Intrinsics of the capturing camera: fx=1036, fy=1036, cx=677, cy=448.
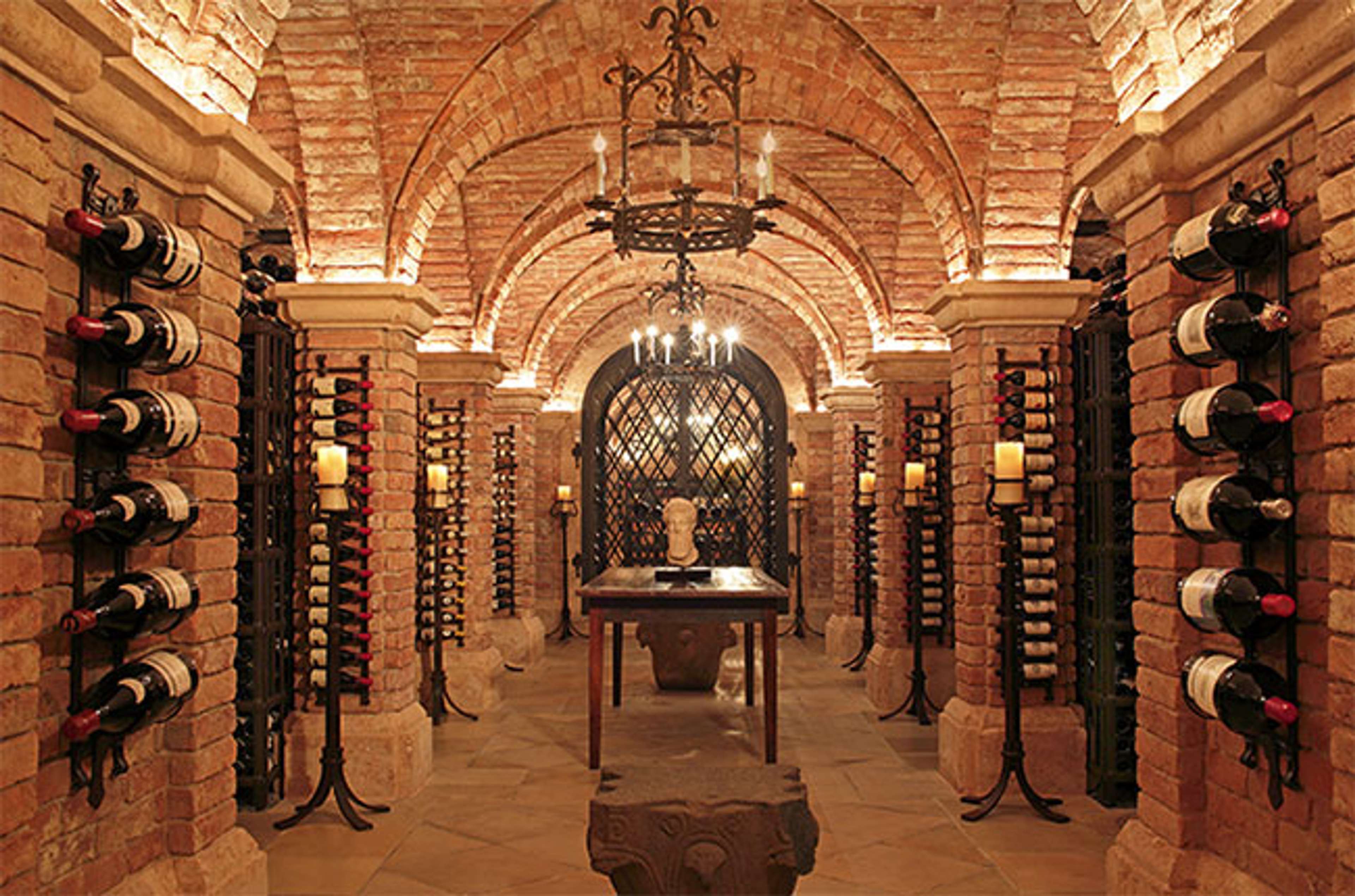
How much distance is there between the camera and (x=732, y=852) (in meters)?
2.73

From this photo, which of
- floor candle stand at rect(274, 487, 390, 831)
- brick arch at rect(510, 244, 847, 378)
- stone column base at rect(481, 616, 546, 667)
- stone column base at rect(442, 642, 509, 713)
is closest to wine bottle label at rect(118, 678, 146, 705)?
floor candle stand at rect(274, 487, 390, 831)

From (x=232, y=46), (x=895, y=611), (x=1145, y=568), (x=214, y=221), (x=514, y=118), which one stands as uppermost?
(x=514, y=118)

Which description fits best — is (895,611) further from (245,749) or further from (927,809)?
(245,749)

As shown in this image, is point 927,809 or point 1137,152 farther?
point 927,809

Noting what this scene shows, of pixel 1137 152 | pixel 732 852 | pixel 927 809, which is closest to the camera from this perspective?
pixel 732 852

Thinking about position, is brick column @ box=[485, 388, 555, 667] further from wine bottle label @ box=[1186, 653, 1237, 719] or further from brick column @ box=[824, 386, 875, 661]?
wine bottle label @ box=[1186, 653, 1237, 719]

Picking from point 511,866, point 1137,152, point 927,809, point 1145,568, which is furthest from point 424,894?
point 1137,152

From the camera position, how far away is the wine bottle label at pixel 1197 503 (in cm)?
293

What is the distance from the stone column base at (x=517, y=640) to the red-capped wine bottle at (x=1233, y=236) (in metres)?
8.57

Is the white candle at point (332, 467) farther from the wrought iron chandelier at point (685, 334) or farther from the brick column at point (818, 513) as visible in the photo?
the brick column at point (818, 513)

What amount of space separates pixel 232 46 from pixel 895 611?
20.3ft

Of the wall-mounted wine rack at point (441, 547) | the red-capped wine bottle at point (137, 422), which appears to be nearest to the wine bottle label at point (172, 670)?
the red-capped wine bottle at point (137, 422)

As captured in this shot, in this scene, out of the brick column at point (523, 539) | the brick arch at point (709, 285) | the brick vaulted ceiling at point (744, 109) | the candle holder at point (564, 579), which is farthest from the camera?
the candle holder at point (564, 579)

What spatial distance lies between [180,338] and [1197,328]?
9.95 feet
